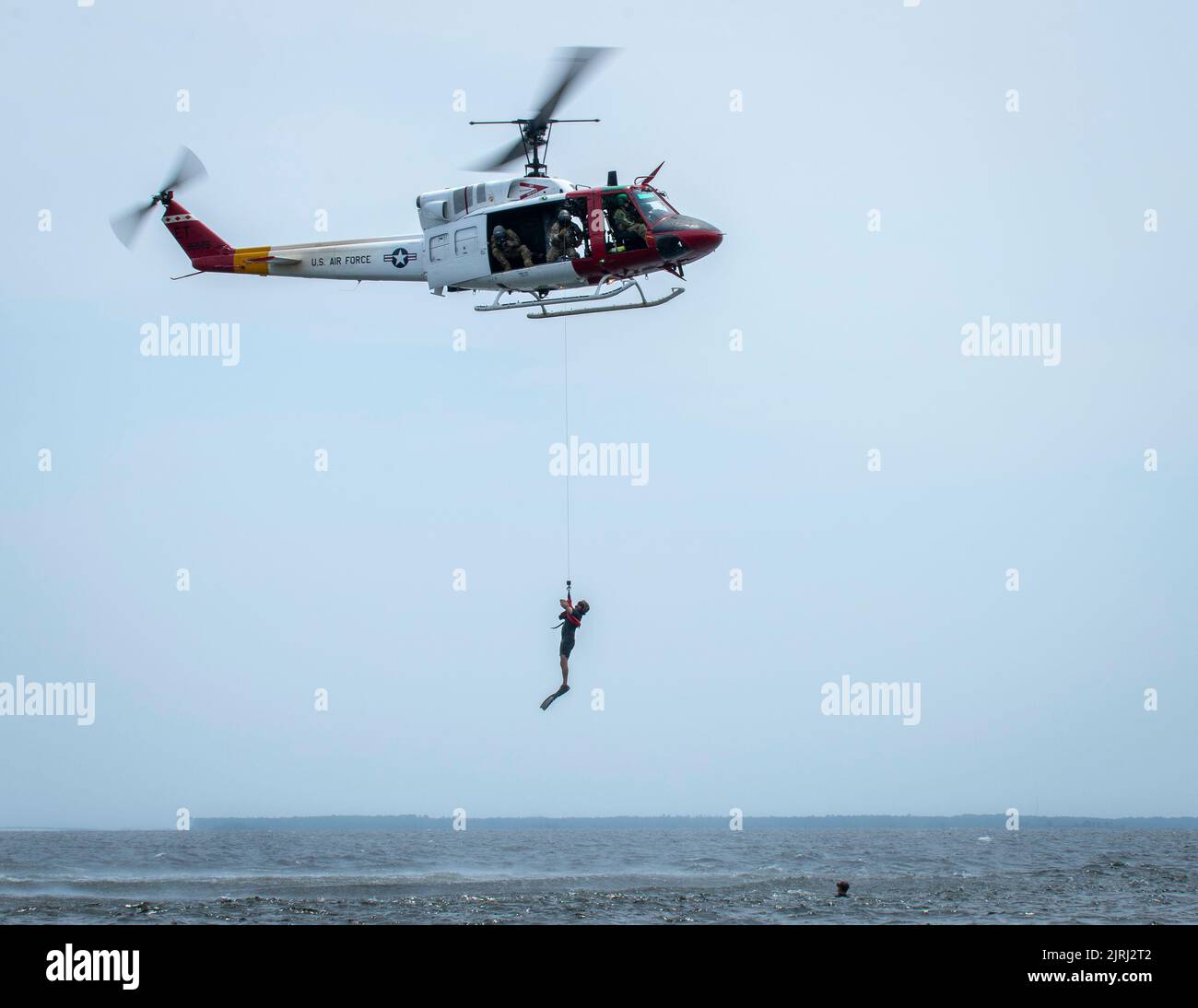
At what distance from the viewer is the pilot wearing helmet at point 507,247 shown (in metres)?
23.1

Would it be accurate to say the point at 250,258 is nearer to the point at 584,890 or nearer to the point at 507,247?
the point at 507,247

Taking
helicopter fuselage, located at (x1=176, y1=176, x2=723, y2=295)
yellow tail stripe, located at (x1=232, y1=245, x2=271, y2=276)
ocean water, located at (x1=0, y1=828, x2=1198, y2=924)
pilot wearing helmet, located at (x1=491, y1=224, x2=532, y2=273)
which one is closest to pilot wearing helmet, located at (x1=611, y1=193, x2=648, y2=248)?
helicopter fuselage, located at (x1=176, y1=176, x2=723, y2=295)

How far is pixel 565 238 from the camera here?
22859mm

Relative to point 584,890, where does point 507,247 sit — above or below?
above

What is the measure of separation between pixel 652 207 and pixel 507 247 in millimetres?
2436

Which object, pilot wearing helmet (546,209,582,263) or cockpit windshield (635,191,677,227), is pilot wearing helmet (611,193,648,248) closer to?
cockpit windshield (635,191,677,227)

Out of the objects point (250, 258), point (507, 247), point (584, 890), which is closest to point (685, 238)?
point (507, 247)

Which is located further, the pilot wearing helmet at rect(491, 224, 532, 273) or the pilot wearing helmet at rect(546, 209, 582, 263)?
the pilot wearing helmet at rect(491, 224, 532, 273)

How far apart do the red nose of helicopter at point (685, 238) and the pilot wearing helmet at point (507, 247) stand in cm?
216

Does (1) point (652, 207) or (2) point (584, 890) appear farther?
(2) point (584, 890)

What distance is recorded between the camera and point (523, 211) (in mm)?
23109

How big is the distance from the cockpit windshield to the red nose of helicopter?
0.11 meters

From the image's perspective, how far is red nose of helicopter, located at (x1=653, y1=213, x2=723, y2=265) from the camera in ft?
73.5

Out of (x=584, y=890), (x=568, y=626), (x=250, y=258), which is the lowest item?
(x=584, y=890)
